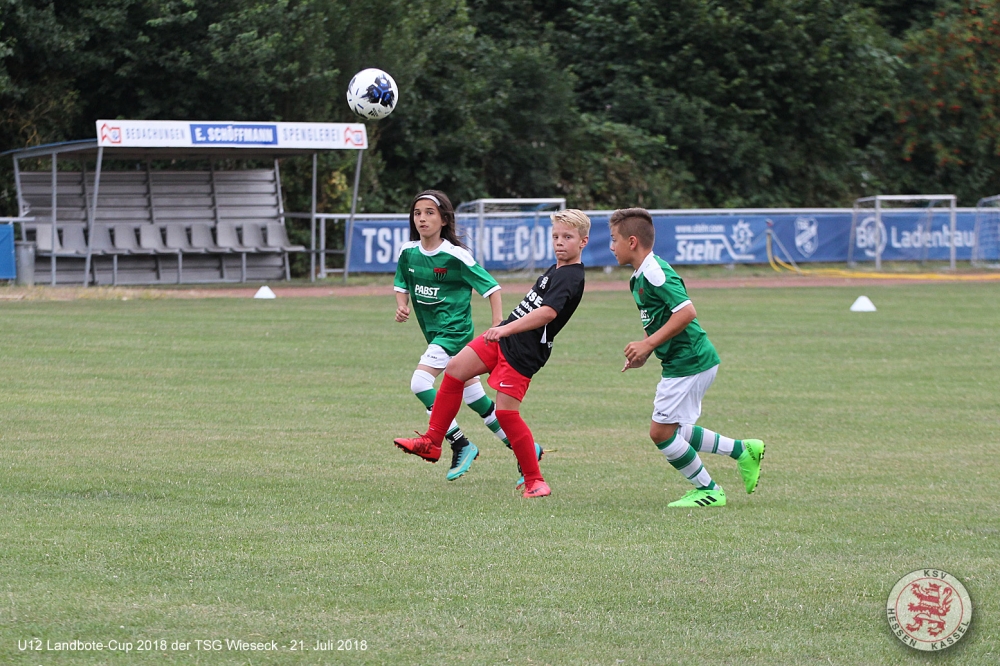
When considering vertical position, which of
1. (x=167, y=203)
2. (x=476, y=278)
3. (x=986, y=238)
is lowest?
(x=986, y=238)

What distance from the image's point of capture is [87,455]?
25.1 ft

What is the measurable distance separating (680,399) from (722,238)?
82.9ft

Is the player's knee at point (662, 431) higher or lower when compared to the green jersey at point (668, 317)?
lower

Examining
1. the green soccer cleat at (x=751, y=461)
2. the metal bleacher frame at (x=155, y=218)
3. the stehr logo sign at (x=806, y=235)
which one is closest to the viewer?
the green soccer cleat at (x=751, y=461)

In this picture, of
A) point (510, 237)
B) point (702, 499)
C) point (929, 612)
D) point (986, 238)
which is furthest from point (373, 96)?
point (986, 238)

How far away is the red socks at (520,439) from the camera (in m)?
Answer: 6.79

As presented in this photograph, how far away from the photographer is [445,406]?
7094mm

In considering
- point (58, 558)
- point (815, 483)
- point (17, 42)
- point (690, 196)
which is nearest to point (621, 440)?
point (815, 483)

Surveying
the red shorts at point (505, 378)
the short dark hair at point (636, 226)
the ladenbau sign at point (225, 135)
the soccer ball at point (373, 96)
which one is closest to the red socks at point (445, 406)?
the red shorts at point (505, 378)

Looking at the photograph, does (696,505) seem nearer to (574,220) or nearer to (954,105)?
(574,220)

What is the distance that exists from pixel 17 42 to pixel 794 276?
61.6ft

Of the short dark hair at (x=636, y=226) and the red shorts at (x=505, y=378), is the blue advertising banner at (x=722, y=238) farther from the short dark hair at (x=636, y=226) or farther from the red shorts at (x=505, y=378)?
the short dark hair at (x=636, y=226)

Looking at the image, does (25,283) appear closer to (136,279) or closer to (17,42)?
(136,279)

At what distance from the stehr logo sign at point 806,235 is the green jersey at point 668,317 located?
26.5 m
